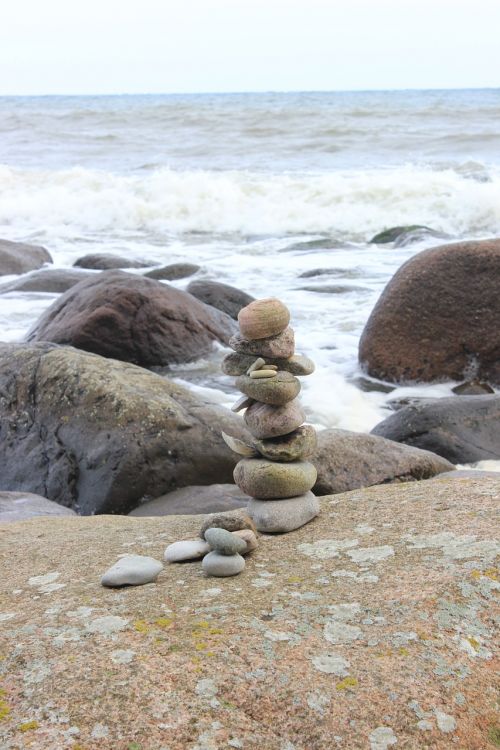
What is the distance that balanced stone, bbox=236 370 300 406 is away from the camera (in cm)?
295

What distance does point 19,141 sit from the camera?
94.4ft

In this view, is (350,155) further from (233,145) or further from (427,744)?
(427,744)

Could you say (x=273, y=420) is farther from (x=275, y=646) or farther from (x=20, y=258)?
(x=20, y=258)

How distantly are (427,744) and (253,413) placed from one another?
1.47m

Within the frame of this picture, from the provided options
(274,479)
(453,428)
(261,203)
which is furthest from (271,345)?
(261,203)

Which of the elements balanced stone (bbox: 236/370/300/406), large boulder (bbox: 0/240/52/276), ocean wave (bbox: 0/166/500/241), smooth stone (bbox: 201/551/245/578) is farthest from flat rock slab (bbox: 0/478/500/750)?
ocean wave (bbox: 0/166/500/241)

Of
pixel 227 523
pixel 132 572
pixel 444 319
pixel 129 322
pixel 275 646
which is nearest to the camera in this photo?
pixel 275 646

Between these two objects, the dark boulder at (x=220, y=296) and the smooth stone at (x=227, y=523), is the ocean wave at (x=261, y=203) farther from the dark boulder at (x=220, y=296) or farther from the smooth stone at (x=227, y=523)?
the smooth stone at (x=227, y=523)

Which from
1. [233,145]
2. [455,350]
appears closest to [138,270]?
[455,350]

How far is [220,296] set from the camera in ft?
30.2

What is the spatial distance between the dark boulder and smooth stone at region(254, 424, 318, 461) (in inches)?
238

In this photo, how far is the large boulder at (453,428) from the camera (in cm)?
534

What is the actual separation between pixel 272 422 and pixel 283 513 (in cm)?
32

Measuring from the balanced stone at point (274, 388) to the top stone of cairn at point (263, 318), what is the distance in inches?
6.0
